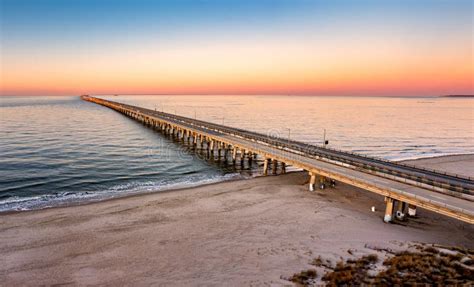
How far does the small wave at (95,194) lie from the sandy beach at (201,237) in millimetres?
2160

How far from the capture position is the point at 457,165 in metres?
37.9

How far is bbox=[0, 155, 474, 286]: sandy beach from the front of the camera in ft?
43.9

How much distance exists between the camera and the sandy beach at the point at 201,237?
13.4 metres

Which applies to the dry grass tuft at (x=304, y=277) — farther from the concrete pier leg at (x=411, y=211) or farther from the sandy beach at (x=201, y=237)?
the concrete pier leg at (x=411, y=211)

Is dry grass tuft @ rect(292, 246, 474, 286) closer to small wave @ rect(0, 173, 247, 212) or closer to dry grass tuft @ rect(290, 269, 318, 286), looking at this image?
dry grass tuft @ rect(290, 269, 318, 286)

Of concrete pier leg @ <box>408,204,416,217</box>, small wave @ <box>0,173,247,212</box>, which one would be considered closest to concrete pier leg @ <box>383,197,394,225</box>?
concrete pier leg @ <box>408,204,416,217</box>

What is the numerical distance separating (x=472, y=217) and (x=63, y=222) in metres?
22.0

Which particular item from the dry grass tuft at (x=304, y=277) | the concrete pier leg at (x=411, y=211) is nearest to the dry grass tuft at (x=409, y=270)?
the dry grass tuft at (x=304, y=277)

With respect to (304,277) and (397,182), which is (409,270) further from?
(397,182)

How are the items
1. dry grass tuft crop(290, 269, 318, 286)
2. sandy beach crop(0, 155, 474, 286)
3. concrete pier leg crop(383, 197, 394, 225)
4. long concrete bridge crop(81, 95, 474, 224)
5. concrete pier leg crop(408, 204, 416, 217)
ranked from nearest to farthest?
1. dry grass tuft crop(290, 269, 318, 286)
2. sandy beach crop(0, 155, 474, 286)
3. long concrete bridge crop(81, 95, 474, 224)
4. concrete pier leg crop(383, 197, 394, 225)
5. concrete pier leg crop(408, 204, 416, 217)

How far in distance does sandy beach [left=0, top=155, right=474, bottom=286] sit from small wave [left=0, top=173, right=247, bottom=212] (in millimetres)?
2160

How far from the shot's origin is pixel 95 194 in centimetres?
2602

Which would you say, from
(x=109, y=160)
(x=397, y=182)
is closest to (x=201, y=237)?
(x=397, y=182)

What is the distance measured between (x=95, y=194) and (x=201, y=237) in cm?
1318
